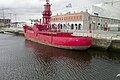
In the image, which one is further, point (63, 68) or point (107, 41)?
point (107, 41)

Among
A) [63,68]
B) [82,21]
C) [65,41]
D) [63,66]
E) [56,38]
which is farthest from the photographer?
[82,21]

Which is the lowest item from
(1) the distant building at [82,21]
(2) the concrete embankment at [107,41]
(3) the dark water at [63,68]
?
(3) the dark water at [63,68]

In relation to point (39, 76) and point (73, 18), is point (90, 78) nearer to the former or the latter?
point (39, 76)

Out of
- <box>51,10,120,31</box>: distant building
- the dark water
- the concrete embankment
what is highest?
<box>51,10,120,31</box>: distant building

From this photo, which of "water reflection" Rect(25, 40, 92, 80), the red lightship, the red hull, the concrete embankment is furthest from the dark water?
the red lightship

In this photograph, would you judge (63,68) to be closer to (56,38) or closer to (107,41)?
(107,41)

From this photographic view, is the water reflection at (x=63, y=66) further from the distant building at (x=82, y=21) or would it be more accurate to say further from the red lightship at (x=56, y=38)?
the distant building at (x=82, y=21)

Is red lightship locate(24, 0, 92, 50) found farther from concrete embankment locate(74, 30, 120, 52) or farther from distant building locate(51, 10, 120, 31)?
distant building locate(51, 10, 120, 31)

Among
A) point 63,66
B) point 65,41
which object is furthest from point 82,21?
point 63,66

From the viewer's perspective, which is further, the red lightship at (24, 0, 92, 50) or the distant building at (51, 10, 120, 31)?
the distant building at (51, 10, 120, 31)

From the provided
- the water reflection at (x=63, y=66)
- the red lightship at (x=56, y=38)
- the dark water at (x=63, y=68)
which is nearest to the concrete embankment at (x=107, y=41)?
the red lightship at (x=56, y=38)

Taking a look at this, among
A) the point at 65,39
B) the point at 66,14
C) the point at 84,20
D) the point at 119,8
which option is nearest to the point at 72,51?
the point at 65,39

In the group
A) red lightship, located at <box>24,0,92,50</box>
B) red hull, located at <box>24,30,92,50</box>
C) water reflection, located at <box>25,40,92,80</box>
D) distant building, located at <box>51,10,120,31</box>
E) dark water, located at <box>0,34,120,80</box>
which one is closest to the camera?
dark water, located at <box>0,34,120,80</box>

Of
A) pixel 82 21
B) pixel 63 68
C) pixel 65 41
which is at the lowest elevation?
pixel 63 68
